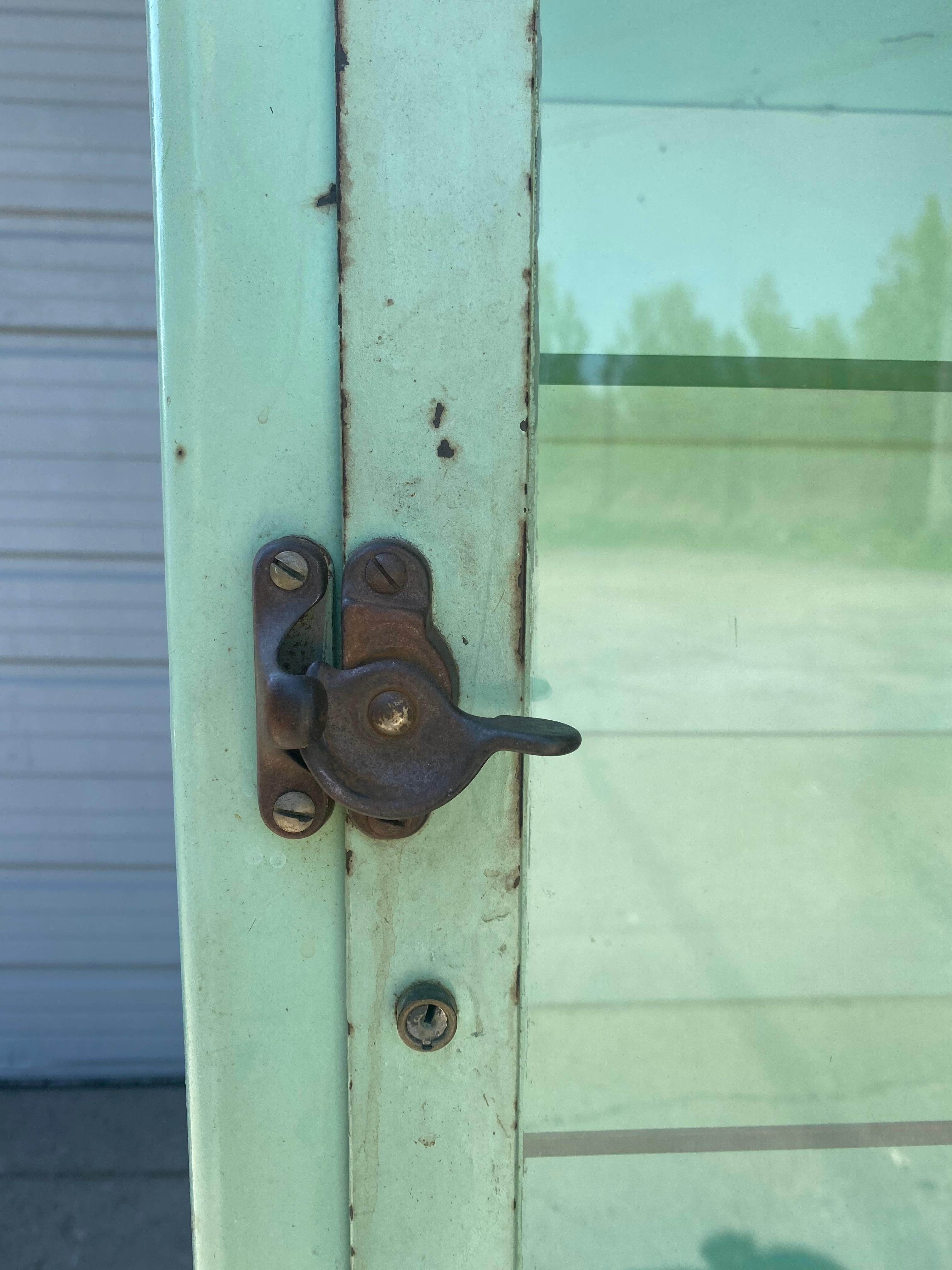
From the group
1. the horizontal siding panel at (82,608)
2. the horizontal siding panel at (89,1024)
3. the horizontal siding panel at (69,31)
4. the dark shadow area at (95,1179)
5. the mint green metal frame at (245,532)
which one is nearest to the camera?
the mint green metal frame at (245,532)

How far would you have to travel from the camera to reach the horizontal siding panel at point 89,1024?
2674 mm

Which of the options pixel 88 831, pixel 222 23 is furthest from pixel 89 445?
pixel 222 23

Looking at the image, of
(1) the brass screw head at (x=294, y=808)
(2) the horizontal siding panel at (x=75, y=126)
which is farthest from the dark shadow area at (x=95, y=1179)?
(2) the horizontal siding panel at (x=75, y=126)

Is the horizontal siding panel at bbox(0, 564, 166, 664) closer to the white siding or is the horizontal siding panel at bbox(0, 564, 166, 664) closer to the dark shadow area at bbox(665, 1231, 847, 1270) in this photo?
the white siding

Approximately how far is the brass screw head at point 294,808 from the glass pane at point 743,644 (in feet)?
0.76

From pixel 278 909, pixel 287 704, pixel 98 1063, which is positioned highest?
pixel 287 704

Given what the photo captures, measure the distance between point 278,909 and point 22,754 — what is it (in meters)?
2.28

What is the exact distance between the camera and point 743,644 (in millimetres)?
814

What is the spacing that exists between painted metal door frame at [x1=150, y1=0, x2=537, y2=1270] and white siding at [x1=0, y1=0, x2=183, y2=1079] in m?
2.08

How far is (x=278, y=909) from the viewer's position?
0.65 metres

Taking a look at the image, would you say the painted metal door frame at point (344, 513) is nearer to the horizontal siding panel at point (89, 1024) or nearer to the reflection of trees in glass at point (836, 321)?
the reflection of trees in glass at point (836, 321)

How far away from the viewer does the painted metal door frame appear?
58 centimetres

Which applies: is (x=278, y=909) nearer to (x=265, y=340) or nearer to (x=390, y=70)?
(x=265, y=340)

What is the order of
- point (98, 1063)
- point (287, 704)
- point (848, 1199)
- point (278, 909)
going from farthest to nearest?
point (98, 1063) → point (848, 1199) → point (278, 909) → point (287, 704)
